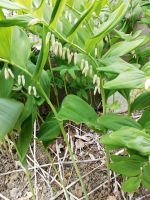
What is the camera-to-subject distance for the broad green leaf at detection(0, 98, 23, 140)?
0.75m

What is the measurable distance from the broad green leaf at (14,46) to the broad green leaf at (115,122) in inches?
8.6

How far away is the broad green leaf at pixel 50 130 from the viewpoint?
967mm

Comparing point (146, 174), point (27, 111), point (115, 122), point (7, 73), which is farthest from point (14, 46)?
point (146, 174)

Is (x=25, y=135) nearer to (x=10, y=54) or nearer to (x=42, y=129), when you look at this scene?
(x=42, y=129)

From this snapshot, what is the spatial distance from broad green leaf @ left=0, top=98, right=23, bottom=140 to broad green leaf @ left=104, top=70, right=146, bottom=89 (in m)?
0.24

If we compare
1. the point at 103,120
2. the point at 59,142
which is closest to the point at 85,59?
the point at 103,120

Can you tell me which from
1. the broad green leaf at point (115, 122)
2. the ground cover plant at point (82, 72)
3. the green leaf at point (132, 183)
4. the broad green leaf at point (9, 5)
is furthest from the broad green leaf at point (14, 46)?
the green leaf at point (132, 183)

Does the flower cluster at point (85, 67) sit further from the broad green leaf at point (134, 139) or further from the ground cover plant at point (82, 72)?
the broad green leaf at point (134, 139)

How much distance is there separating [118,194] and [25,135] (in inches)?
13.9

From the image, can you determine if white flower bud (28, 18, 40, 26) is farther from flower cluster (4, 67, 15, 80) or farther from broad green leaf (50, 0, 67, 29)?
flower cluster (4, 67, 15, 80)

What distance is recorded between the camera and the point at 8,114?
0.79m

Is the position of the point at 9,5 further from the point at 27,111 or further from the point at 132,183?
the point at 132,183

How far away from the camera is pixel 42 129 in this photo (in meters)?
0.98

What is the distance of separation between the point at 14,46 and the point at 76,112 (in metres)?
0.20
